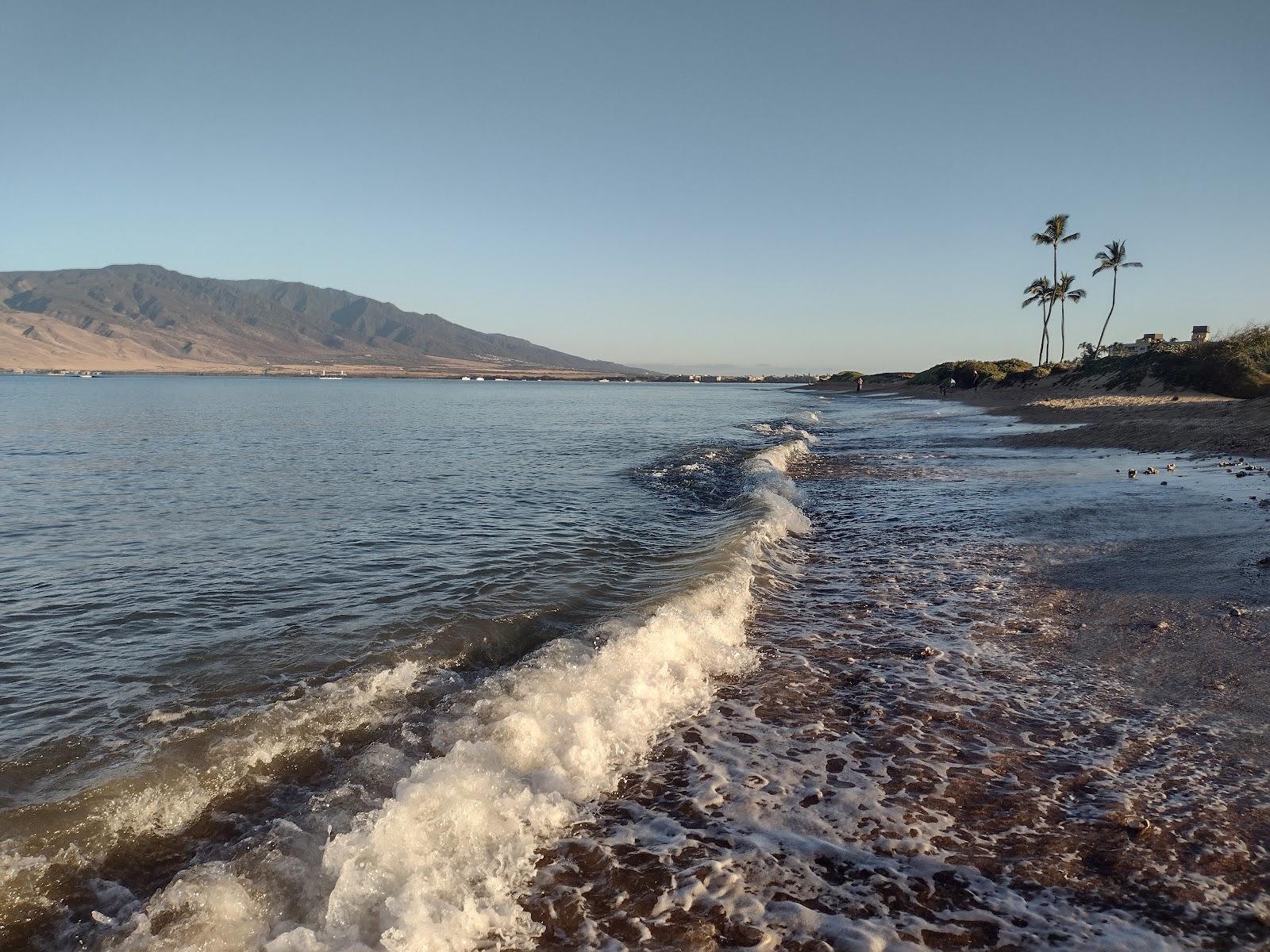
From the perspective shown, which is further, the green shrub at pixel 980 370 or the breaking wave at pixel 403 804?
the green shrub at pixel 980 370

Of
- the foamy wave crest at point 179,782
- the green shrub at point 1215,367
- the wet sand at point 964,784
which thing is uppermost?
the green shrub at point 1215,367

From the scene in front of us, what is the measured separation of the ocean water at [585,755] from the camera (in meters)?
3.48

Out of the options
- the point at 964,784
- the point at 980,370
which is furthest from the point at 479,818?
the point at 980,370

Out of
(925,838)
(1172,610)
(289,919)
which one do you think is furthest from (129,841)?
(1172,610)

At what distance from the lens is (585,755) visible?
5.06 m

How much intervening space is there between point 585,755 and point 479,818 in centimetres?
101

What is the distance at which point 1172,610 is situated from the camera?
7.44 meters

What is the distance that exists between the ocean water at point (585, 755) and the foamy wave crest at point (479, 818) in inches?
0.8

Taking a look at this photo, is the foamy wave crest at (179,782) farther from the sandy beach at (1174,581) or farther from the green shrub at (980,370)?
the green shrub at (980,370)

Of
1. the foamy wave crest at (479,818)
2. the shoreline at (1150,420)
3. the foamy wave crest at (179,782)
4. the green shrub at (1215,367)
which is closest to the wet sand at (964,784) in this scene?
the foamy wave crest at (479,818)

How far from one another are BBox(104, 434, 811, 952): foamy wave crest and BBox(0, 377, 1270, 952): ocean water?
0.02 meters

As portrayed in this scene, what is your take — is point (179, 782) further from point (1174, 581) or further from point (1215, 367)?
point (1215, 367)

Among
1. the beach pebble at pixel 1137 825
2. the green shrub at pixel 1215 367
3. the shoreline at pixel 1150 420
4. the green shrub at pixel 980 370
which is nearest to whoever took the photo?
the beach pebble at pixel 1137 825

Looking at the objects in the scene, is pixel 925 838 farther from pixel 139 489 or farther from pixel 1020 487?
pixel 139 489
